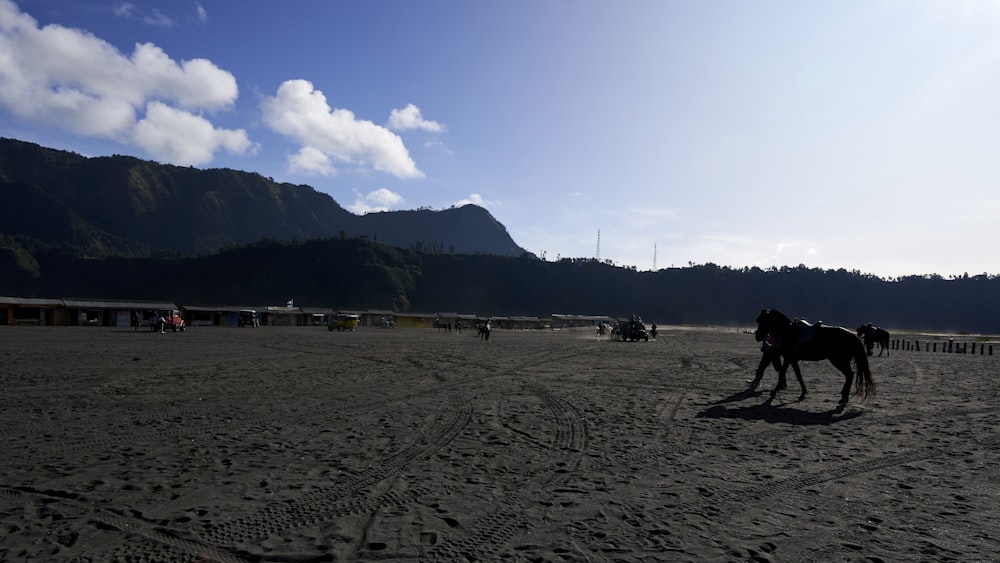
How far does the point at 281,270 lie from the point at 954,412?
5456 inches

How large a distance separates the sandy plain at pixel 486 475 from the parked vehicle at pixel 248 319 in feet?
207

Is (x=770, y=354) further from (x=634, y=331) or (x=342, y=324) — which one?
(x=342, y=324)

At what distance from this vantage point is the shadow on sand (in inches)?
446

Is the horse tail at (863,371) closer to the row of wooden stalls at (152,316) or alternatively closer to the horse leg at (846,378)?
the horse leg at (846,378)

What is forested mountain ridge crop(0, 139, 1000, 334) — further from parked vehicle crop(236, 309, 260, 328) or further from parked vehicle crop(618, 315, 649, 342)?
parked vehicle crop(618, 315, 649, 342)

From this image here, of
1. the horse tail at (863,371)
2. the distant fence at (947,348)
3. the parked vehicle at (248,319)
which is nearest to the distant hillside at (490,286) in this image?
the parked vehicle at (248,319)

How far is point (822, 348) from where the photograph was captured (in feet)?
46.6

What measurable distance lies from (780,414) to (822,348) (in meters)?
3.30

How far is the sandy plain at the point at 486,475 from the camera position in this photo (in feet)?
16.4

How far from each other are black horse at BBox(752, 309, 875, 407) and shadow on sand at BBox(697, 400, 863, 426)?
111 cm

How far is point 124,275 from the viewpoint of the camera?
139625 mm

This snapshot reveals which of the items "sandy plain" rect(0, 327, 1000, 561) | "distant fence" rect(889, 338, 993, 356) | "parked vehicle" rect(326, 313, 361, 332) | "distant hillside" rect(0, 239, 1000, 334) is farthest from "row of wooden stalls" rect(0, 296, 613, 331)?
"sandy plain" rect(0, 327, 1000, 561)

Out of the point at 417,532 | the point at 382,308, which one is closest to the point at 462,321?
the point at 382,308

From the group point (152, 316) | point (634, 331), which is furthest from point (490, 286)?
point (634, 331)
